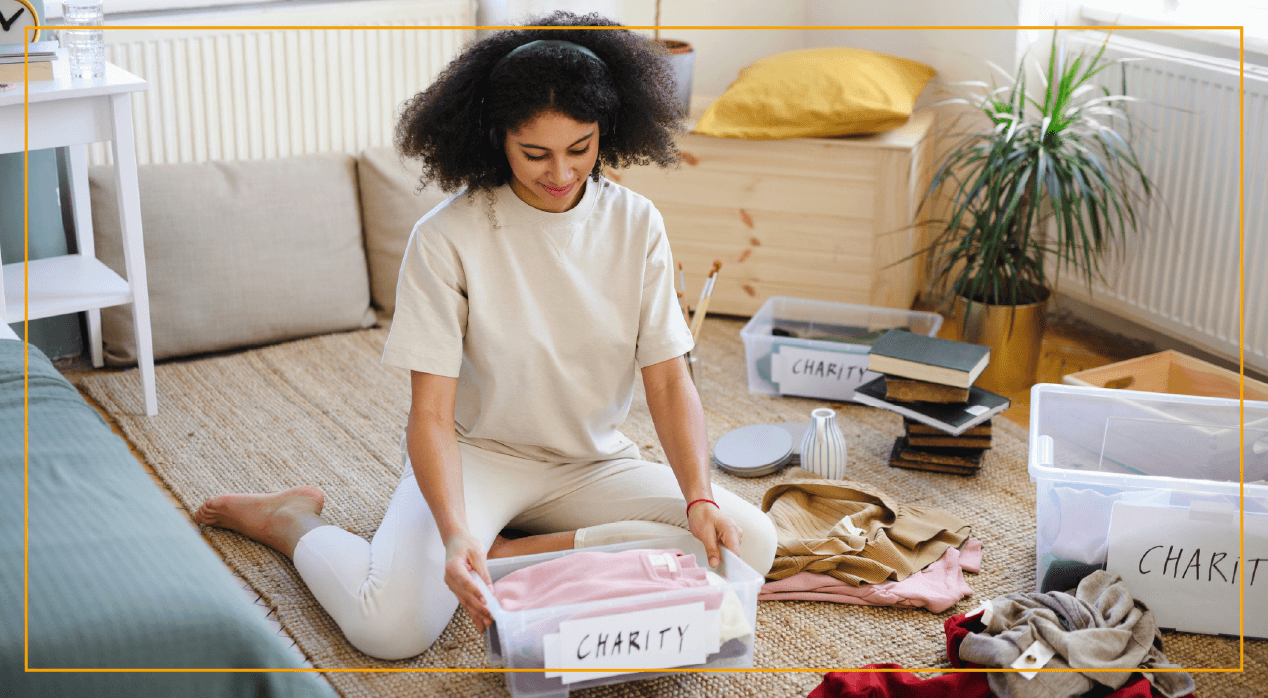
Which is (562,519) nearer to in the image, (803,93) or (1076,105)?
(803,93)

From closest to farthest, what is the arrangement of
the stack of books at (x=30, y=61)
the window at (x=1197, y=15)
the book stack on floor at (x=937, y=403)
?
the stack of books at (x=30, y=61), the book stack on floor at (x=937, y=403), the window at (x=1197, y=15)

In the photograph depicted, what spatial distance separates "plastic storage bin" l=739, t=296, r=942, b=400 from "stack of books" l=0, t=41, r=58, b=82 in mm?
1454

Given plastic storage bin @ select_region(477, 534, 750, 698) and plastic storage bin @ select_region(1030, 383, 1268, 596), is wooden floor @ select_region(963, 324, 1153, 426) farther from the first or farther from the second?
plastic storage bin @ select_region(477, 534, 750, 698)

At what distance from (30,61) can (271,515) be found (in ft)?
3.10

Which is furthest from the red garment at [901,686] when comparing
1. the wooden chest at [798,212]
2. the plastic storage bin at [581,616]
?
the wooden chest at [798,212]

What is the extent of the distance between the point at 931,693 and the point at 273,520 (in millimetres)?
1033

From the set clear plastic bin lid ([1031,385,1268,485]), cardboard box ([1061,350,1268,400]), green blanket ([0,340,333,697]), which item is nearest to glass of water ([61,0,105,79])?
green blanket ([0,340,333,697])

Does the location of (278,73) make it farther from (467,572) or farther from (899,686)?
(899,686)

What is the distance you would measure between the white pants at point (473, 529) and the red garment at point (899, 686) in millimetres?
233

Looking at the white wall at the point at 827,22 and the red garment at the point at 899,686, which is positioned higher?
the white wall at the point at 827,22

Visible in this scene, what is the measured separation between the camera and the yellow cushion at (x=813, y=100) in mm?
2658

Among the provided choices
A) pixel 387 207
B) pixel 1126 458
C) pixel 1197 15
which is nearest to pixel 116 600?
pixel 1126 458

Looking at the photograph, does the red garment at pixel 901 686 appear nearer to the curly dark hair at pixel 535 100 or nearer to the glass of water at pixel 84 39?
the curly dark hair at pixel 535 100

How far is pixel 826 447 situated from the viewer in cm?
206
